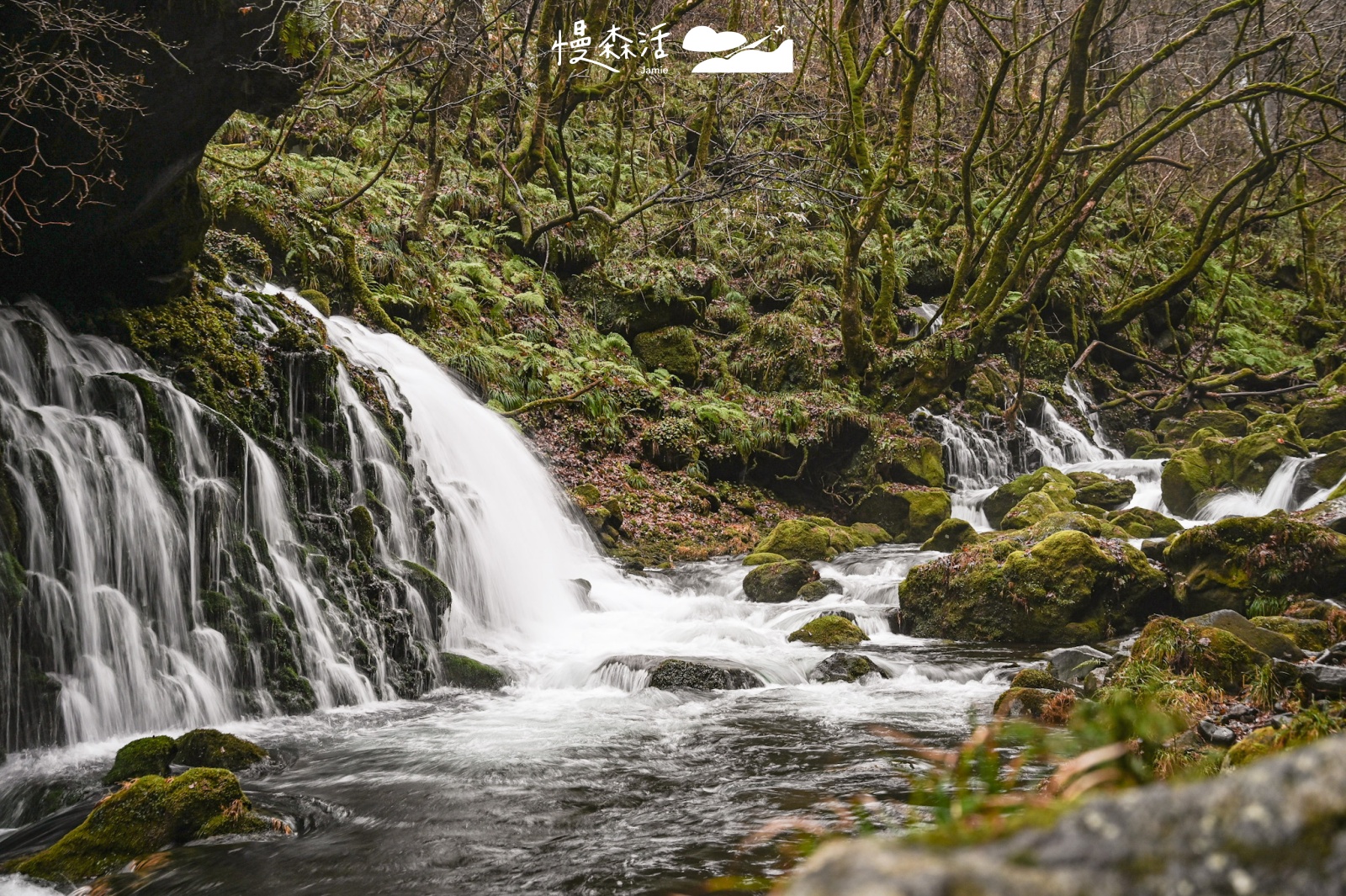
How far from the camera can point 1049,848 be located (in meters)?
0.88

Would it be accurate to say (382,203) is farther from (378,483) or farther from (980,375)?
(980,375)

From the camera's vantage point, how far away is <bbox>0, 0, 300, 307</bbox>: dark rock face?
5898mm

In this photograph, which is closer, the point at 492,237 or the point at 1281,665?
the point at 1281,665

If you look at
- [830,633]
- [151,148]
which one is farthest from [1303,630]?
[151,148]

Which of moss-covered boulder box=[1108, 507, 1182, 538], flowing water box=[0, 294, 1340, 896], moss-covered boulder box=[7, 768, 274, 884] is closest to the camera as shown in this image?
moss-covered boulder box=[7, 768, 274, 884]

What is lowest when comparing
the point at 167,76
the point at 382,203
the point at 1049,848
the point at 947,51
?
the point at 1049,848

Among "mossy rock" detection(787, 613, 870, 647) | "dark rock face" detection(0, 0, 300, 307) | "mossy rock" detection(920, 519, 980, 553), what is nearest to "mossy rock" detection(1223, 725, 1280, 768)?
"mossy rock" detection(787, 613, 870, 647)

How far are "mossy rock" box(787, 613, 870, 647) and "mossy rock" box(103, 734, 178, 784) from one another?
6594 mm

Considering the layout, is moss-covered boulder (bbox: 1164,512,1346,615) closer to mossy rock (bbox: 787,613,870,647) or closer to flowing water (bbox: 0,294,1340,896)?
flowing water (bbox: 0,294,1340,896)

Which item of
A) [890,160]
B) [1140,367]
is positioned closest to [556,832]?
[890,160]

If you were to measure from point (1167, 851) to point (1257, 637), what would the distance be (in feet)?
22.0

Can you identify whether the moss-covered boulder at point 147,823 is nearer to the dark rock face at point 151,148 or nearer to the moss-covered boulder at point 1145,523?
the dark rock face at point 151,148

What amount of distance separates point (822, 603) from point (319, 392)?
273 inches

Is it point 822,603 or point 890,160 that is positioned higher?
point 890,160
